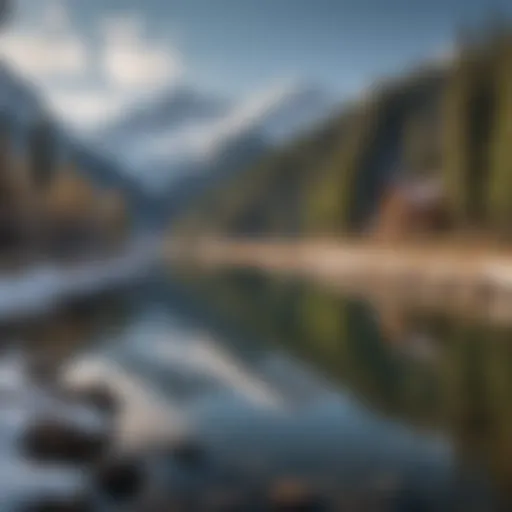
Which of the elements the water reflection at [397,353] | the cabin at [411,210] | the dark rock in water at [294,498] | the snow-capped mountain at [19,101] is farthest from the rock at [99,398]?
the cabin at [411,210]

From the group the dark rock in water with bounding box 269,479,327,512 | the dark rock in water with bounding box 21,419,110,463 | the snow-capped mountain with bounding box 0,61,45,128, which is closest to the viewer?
the dark rock in water with bounding box 269,479,327,512

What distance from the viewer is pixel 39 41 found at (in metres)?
2.25

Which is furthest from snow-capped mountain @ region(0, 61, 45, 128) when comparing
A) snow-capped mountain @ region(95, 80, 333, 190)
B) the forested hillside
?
the forested hillside

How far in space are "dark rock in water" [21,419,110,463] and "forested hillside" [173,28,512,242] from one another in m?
0.65

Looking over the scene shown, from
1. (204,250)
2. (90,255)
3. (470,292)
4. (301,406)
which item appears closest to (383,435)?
(301,406)

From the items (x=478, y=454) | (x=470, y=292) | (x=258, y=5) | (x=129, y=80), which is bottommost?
(x=478, y=454)

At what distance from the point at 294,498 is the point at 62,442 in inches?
25.1

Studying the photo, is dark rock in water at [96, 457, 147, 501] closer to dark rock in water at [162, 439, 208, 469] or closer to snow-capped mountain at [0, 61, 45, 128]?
dark rock in water at [162, 439, 208, 469]

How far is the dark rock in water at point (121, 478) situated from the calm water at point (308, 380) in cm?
8

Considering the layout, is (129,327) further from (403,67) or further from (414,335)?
(403,67)

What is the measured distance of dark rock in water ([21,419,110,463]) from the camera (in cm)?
204

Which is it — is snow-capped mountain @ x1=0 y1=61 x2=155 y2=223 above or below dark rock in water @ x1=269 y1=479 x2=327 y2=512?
above

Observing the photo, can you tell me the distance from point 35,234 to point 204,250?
0.51 metres

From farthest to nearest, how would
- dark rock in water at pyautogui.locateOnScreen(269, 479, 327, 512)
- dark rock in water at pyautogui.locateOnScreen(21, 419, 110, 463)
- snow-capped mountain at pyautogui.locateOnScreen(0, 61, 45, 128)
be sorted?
snow-capped mountain at pyautogui.locateOnScreen(0, 61, 45, 128) < dark rock in water at pyautogui.locateOnScreen(21, 419, 110, 463) < dark rock in water at pyautogui.locateOnScreen(269, 479, 327, 512)
